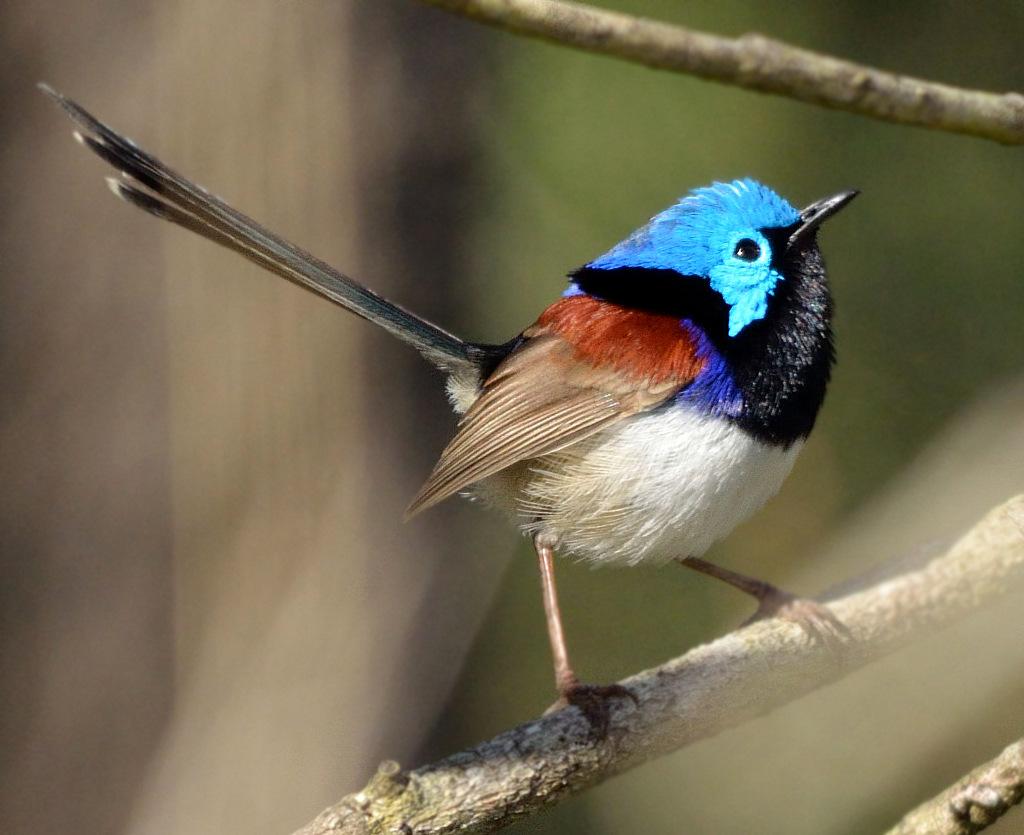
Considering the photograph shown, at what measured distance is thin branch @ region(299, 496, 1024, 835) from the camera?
8.38ft

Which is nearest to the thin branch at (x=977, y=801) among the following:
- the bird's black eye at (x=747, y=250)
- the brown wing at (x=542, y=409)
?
the brown wing at (x=542, y=409)

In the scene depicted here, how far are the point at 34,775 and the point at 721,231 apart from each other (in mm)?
3258

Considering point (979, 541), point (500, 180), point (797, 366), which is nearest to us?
point (797, 366)

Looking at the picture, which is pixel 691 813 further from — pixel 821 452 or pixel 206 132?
pixel 206 132

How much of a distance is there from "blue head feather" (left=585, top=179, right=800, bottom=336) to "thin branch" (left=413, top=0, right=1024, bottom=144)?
37.5 inches

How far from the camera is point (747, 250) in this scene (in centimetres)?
326

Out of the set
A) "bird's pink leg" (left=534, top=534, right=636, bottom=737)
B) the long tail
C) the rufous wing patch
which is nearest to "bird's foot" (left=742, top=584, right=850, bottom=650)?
"bird's pink leg" (left=534, top=534, right=636, bottom=737)

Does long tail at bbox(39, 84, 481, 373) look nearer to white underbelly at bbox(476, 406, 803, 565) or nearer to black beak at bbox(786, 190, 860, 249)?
white underbelly at bbox(476, 406, 803, 565)

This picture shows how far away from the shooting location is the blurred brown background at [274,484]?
14.7 feet

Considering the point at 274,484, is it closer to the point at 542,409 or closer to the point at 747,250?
the point at 542,409

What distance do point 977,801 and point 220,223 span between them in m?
2.28

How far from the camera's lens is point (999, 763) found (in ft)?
7.82

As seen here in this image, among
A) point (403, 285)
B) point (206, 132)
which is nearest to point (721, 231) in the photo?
point (403, 285)

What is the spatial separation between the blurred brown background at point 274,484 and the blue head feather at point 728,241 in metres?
1.13
